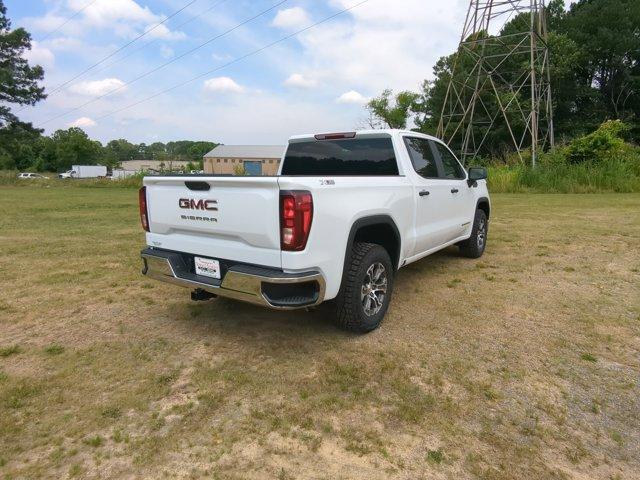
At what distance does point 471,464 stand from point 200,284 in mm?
2182

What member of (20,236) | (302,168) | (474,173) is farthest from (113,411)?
(20,236)

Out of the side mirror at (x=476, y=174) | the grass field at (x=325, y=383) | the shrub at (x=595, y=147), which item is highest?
the shrub at (x=595, y=147)

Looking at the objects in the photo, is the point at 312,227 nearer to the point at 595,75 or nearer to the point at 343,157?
the point at 343,157

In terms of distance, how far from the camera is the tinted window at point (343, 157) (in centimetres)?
433

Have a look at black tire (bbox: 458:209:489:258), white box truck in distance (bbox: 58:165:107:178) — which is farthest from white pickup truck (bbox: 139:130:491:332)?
white box truck in distance (bbox: 58:165:107:178)

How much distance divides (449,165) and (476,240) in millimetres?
1409

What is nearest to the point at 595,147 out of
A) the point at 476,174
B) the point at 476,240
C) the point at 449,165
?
the point at 476,240

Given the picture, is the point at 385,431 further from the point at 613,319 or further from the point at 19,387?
the point at 613,319

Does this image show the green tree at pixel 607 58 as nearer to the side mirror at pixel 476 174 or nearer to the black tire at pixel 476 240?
the black tire at pixel 476 240

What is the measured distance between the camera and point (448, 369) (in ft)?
10.0

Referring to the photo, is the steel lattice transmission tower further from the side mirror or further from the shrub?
the side mirror

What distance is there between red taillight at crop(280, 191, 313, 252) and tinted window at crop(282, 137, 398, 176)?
1.68 m

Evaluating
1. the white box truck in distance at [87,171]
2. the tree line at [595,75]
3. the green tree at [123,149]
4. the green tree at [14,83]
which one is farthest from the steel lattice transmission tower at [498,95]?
the green tree at [123,149]

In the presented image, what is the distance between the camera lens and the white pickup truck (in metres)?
2.91
